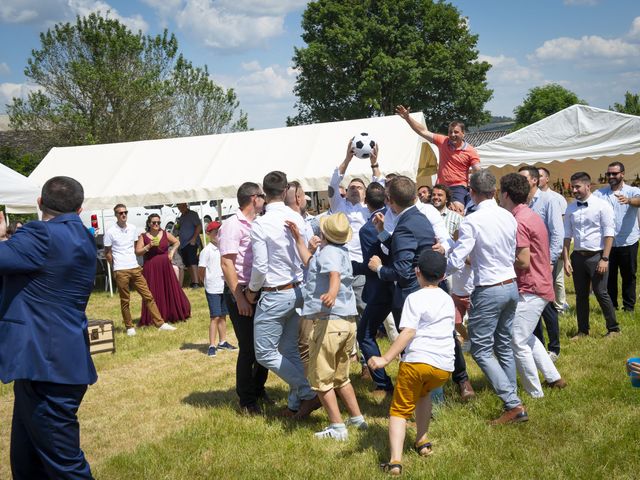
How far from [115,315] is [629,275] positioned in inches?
360

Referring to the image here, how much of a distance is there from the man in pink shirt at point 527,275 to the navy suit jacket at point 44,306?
11.5 feet

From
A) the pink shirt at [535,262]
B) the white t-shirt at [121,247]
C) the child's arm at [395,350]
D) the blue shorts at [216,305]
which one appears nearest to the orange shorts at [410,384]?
the child's arm at [395,350]

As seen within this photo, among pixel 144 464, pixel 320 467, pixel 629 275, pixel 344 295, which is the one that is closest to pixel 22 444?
pixel 144 464

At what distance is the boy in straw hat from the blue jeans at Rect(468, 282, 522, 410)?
1.00m

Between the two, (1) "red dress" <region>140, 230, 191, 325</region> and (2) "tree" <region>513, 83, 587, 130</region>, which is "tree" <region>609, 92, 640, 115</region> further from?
(1) "red dress" <region>140, 230, 191, 325</region>

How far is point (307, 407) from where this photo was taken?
18.0ft

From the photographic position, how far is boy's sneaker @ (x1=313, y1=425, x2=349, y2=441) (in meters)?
4.86

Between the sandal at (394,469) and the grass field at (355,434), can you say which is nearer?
the sandal at (394,469)

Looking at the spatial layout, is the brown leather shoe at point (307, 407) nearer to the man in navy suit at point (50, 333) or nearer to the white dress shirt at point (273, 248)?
the white dress shirt at point (273, 248)

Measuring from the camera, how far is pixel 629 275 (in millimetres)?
8711

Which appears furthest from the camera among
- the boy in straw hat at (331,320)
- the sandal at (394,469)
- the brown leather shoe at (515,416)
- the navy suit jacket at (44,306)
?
the brown leather shoe at (515,416)

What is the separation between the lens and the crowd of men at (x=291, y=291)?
3543 mm

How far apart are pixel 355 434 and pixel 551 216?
379 cm

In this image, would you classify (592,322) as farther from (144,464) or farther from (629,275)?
(144,464)
